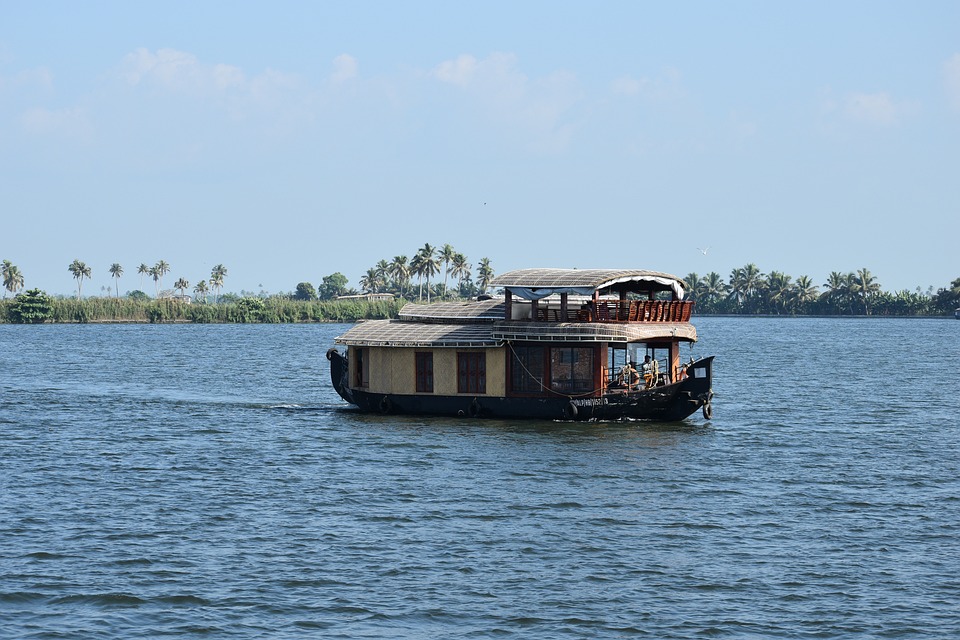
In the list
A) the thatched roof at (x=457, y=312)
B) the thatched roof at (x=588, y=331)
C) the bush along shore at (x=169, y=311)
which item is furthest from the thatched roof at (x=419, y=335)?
the bush along shore at (x=169, y=311)

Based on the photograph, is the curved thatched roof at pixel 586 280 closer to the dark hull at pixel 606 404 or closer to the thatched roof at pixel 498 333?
the thatched roof at pixel 498 333

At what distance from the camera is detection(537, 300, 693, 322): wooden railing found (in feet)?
138

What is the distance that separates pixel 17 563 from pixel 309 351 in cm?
8850

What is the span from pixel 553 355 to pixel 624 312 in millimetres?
2888

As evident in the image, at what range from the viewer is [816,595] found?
22500 millimetres

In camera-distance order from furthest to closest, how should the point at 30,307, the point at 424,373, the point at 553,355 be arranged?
1. the point at 30,307
2. the point at 424,373
3. the point at 553,355

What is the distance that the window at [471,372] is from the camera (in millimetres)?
43781

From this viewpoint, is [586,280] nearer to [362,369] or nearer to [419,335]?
[419,335]

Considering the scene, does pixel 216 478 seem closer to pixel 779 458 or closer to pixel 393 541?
pixel 393 541

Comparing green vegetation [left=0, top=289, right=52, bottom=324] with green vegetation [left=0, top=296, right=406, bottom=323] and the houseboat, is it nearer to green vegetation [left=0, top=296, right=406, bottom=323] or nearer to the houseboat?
green vegetation [left=0, top=296, right=406, bottom=323]

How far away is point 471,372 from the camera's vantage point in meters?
44.1

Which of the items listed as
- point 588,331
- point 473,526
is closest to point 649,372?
point 588,331

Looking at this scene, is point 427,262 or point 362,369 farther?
point 427,262

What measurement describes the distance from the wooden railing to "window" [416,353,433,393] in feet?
14.8
